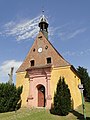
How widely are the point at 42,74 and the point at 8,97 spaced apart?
5366 mm

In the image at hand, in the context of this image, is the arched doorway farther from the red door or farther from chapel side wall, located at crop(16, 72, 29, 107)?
chapel side wall, located at crop(16, 72, 29, 107)

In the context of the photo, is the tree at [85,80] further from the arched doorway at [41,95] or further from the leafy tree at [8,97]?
the leafy tree at [8,97]

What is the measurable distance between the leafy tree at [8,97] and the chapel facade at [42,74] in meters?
1.92

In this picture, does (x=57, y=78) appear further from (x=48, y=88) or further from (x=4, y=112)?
(x=4, y=112)

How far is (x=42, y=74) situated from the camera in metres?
28.7

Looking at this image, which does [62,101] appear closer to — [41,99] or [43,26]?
[41,99]

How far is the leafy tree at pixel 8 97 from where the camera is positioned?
25.7 m

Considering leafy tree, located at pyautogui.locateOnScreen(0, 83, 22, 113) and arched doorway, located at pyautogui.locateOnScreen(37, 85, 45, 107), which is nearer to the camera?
leafy tree, located at pyautogui.locateOnScreen(0, 83, 22, 113)

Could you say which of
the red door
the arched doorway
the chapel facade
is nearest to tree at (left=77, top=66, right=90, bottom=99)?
the chapel facade

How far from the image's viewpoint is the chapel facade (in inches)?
1095

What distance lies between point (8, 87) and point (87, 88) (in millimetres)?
23453

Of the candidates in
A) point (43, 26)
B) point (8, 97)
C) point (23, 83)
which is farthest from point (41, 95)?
point (43, 26)

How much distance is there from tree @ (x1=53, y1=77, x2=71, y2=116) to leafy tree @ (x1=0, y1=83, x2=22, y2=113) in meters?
5.45

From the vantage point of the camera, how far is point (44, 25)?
33.4 m
